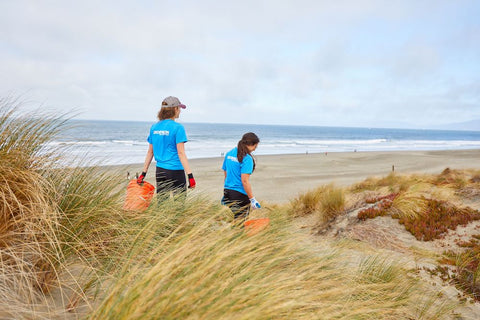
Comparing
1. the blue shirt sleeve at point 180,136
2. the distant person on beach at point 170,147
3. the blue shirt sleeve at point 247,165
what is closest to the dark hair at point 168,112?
the distant person on beach at point 170,147

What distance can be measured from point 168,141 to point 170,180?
0.57 meters

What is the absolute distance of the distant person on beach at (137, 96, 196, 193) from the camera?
4531mm

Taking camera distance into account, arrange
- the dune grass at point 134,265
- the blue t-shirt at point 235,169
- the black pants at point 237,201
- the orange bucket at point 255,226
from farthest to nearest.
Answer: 1. the black pants at point 237,201
2. the blue t-shirt at point 235,169
3. the orange bucket at point 255,226
4. the dune grass at point 134,265

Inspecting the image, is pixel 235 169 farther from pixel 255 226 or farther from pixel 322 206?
pixel 322 206

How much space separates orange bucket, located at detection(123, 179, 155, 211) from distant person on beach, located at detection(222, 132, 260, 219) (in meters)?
1.20

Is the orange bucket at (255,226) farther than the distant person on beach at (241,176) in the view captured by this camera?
No

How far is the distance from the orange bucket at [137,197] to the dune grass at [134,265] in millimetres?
117

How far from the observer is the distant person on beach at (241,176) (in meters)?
4.59

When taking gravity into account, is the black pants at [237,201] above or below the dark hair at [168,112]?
below

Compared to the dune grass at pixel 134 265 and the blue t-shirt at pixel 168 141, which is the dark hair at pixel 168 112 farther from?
the dune grass at pixel 134 265

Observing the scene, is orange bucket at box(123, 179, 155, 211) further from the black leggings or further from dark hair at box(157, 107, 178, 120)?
dark hair at box(157, 107, 178, 120)

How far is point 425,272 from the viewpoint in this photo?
14.4ft

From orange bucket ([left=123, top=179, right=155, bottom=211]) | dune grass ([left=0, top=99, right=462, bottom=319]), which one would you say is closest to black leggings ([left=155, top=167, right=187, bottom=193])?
dune grass ([left=0, top=99, right=462, bottom=319])

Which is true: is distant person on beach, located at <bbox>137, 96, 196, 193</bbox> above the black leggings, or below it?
above
